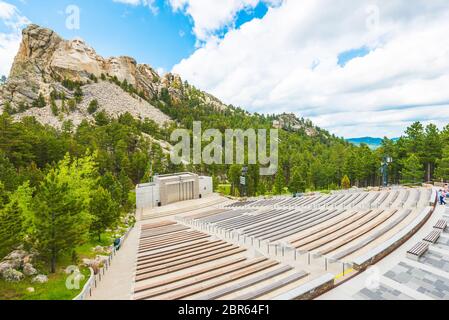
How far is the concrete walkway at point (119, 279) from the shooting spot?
11.0m

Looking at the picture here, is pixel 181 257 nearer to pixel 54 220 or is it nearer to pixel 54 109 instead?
pixel 54 220

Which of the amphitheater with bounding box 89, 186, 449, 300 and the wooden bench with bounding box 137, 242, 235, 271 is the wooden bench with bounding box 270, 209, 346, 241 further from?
the wooden bench with bounding box 137, 242, 235, 271

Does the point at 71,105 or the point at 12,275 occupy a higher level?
the point at 71,105

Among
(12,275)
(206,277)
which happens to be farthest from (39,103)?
(206,277)

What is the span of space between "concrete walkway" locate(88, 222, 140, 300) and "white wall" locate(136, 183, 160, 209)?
55.0 feet

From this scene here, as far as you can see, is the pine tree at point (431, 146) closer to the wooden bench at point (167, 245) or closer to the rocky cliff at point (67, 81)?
the wooden bench at point (167, 245)

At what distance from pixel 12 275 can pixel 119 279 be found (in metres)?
6.29

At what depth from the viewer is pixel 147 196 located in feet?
115

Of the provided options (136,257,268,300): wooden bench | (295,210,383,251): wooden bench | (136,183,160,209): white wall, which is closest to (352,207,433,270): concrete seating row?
(295,210,383,251): wooden bench

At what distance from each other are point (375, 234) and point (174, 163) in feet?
165

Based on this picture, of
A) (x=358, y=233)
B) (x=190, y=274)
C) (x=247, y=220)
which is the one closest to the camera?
(x=190, y=274)

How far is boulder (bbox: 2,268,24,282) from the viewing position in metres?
13.0

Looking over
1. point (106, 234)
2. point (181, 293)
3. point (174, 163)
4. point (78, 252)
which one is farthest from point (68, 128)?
point (181, 293)
